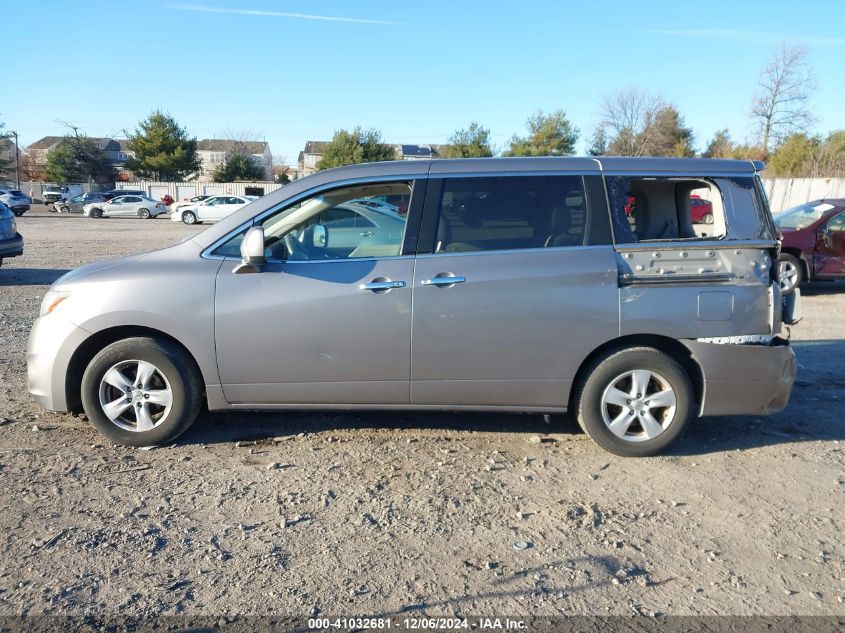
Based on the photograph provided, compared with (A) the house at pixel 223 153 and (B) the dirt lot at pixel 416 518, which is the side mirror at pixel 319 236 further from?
(A) the house at pixel 223 153

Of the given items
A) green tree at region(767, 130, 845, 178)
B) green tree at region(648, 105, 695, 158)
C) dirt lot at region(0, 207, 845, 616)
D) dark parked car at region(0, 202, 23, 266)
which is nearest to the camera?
dirt lot at region(0, 207, 845, 616)

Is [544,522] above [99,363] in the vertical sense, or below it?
below

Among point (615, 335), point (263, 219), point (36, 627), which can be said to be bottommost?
point (36, 627)

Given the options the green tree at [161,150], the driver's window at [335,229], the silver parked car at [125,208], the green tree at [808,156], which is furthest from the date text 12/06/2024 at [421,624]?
the green tree at [161,150]

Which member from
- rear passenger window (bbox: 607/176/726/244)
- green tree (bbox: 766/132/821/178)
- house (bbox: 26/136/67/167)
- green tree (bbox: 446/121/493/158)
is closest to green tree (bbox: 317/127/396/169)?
green tree (bbox: 446/121/493/158)

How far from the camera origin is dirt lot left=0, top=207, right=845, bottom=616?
3.09 m

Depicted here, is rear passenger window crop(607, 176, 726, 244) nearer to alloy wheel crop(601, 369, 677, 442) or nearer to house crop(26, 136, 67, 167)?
alloy wheel crop(601, 369, 677, 442)

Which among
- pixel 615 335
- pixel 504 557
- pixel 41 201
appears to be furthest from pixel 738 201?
pixel 41 201

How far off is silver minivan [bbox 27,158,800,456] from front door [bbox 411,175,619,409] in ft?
0.03

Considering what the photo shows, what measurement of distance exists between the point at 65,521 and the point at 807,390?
5916 mm

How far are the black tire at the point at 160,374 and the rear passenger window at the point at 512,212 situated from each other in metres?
1.88

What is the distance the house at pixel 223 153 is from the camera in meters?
76.4

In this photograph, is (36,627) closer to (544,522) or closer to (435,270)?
(544,522)

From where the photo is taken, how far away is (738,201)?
4.66 meters
